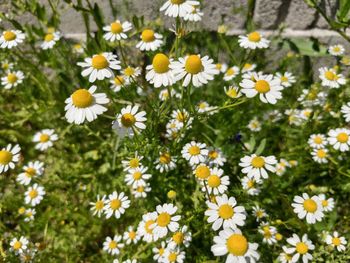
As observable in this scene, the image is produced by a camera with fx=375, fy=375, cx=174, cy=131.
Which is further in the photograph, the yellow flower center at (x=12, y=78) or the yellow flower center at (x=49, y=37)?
the yellow flower center at (x=12, y=78)

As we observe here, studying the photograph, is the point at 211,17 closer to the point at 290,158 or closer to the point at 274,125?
the point at 274,125

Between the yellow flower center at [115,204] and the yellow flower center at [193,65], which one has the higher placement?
the yellow flower center at [193,65]

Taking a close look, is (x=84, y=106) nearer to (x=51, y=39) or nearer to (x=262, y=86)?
(x=262, y=86)

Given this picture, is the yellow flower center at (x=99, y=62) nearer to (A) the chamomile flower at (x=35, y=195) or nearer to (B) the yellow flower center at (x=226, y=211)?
(B) the yellow flower center at (x=226, y=211)

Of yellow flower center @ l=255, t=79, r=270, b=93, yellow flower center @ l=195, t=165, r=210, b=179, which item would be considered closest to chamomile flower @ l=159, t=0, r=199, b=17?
yellow flower center @ l=255, t=79, r=270, b=93

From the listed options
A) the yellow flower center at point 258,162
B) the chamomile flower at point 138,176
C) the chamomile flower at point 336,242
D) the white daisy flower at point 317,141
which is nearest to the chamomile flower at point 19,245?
the chamomile flower at point 138,176

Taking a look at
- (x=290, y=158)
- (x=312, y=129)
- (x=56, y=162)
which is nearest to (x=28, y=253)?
(x=56, y=162)

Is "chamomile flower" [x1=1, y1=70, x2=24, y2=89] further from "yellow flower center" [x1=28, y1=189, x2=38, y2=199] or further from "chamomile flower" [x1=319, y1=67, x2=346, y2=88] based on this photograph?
"chamomile flower" [x1=319, y1=67, x2=346, y2=88]
